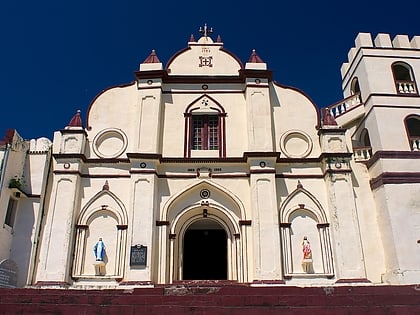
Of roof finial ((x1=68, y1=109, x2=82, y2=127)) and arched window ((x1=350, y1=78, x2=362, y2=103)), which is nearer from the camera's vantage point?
roof finial ((x1=68, y1=109, x2=82, y2=127))

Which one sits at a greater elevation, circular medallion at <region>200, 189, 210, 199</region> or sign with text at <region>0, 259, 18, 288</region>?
circular medallion at <region>200, 189, 210, 199</region>

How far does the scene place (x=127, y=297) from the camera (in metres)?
11.1


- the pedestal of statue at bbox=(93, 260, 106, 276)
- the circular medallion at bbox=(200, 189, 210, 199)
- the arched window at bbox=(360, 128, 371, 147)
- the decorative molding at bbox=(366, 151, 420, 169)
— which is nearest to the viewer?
the pedestal of statue at bbox=(93, 260, 106, 276)

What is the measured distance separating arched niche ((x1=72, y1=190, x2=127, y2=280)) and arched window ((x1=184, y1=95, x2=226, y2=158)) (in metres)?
3.70

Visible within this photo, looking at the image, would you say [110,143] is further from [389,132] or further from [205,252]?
[389,132]

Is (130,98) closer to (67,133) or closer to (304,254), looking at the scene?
(67,133)

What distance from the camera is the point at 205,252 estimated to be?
61.6ft

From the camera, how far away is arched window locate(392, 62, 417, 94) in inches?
752

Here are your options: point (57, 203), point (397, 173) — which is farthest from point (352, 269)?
point (57, 203)

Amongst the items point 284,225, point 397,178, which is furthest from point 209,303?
point 397,178

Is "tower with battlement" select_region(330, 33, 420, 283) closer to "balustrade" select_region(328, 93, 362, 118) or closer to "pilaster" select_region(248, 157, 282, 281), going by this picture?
"balustrade" select_region(328, 93, 362, 118)

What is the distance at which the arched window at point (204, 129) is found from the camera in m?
17.7

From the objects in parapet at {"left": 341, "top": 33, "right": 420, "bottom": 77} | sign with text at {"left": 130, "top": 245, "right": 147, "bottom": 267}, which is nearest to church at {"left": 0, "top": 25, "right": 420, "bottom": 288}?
sign with text at {"left": 130, "top": 245, "right": 147, "bottom": 267}

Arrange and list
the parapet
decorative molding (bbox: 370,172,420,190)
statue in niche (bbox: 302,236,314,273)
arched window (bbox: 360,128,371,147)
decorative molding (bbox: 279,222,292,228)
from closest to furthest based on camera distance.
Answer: statue in niche (bbox: 302,236,314,273)
decorative molding (bbox: 279,222,292,228)
decorative molding (bbox: 370,172,420,190)
arched window (bbox: 360,128,371,147)
the parapet
